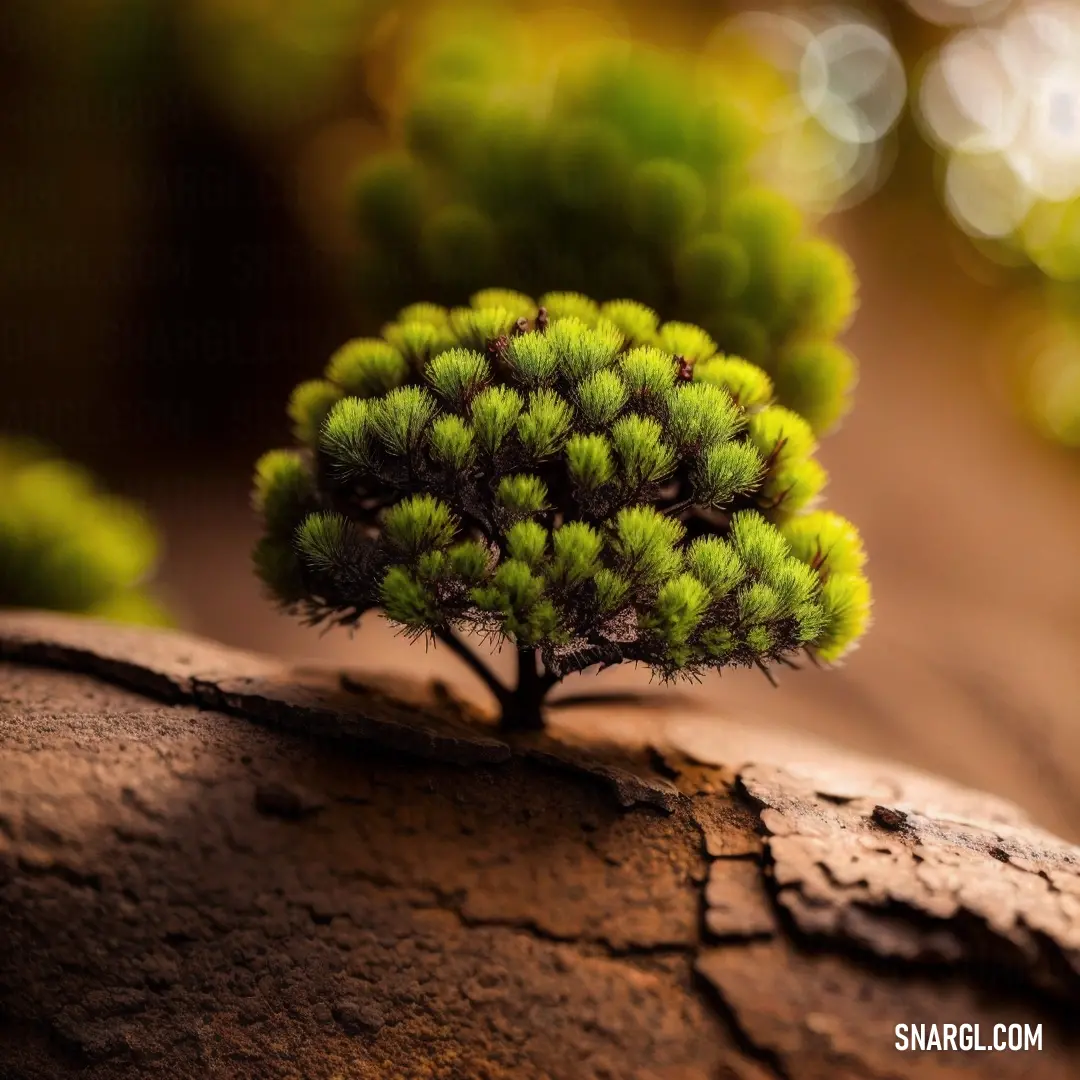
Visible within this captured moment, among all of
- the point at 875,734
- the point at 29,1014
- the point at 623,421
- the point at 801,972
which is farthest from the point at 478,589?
the point at 875,734

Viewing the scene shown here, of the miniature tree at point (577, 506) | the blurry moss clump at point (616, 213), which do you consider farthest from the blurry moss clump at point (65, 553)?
the miniature tree at point (577, 506)

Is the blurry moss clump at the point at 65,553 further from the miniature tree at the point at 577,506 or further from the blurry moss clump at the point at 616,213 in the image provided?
the miniature tree at the point at 577,506

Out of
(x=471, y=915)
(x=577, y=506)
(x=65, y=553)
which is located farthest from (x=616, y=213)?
(x=65, y=553)

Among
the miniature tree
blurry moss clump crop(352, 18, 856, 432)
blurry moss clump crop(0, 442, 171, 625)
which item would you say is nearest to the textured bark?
the miniature tree

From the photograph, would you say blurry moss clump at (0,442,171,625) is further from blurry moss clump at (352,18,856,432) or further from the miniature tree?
the miniature tree

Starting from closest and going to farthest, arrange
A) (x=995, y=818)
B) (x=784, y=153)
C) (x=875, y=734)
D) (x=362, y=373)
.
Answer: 1. (x=362, y=373)
2. (x=995, y=818)
3. (x=784, y=153)
4. (x=875, y=734)

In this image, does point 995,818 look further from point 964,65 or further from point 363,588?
point 964,65
